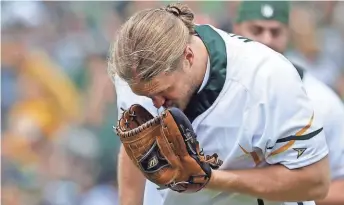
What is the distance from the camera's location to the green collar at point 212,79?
1.73 m

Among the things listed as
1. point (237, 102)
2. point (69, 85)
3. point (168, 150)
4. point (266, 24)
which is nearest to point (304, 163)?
point (237, 102)

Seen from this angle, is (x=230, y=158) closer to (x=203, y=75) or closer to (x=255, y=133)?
(x=255, y=133)

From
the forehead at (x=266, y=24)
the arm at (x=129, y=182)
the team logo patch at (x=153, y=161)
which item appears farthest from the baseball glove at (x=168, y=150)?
the forehead at (x=266, y=24)

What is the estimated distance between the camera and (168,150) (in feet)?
5.29

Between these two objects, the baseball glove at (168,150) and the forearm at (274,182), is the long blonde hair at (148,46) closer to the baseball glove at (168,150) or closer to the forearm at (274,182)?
the baseball glove at (168,150)

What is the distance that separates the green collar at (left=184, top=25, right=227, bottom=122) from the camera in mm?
1732

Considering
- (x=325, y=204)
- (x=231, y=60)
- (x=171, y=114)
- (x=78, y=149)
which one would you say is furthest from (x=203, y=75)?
(x=78, y=149)

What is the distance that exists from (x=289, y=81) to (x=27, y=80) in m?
2.10

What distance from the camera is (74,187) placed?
346cm

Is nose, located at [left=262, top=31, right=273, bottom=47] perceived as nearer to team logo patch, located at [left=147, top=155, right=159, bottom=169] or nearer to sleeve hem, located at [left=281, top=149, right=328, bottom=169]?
sleeve hem, located at [left=281, top=149, right=328, bottom=169]

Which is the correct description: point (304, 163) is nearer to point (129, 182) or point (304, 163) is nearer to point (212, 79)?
point (212, 79)

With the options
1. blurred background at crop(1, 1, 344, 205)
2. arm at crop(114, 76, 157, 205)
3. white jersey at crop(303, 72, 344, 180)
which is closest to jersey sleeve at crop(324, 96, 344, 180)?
white jersey at crop(303, 72, 344, 180)

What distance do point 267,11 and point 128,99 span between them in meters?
1.29

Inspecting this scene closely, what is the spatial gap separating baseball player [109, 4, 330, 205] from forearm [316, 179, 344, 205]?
2.18 ft
